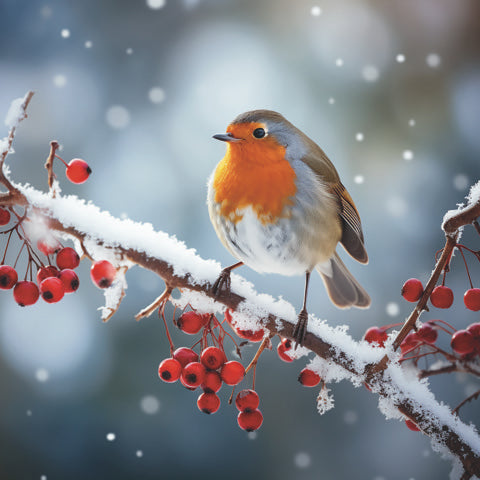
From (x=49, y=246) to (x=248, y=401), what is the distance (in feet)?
1.78

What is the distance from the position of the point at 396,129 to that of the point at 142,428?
232 centimetres

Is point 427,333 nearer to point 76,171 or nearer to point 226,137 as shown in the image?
point 226,137

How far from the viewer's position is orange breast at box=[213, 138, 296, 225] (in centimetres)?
114

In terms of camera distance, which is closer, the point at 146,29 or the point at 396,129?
the point at 396,129

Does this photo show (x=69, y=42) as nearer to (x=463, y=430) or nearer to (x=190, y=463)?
(x=190, y=463)

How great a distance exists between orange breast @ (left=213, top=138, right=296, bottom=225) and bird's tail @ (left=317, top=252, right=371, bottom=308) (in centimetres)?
39

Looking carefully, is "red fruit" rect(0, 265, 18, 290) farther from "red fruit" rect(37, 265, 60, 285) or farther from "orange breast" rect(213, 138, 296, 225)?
"orange breast" rect(213, 138, 296, 225)

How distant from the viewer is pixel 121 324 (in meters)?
2.81

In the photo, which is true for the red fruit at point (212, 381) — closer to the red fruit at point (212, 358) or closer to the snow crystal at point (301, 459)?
the red fruit at point (212, 358)

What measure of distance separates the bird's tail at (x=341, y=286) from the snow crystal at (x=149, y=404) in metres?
1.67

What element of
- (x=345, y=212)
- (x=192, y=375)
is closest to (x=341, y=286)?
(x=345, y=212)

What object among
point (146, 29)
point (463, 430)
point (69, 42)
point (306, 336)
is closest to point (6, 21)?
point (69, 42)

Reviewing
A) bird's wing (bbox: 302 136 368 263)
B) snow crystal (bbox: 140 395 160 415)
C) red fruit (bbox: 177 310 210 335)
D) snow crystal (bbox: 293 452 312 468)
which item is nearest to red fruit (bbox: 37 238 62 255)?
red fruit (bbox: 177 310 210 335)

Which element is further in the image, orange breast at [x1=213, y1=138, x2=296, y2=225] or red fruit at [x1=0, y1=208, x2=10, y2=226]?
orange breast at [x1=213, y1=138, x2=296, y2=225]
